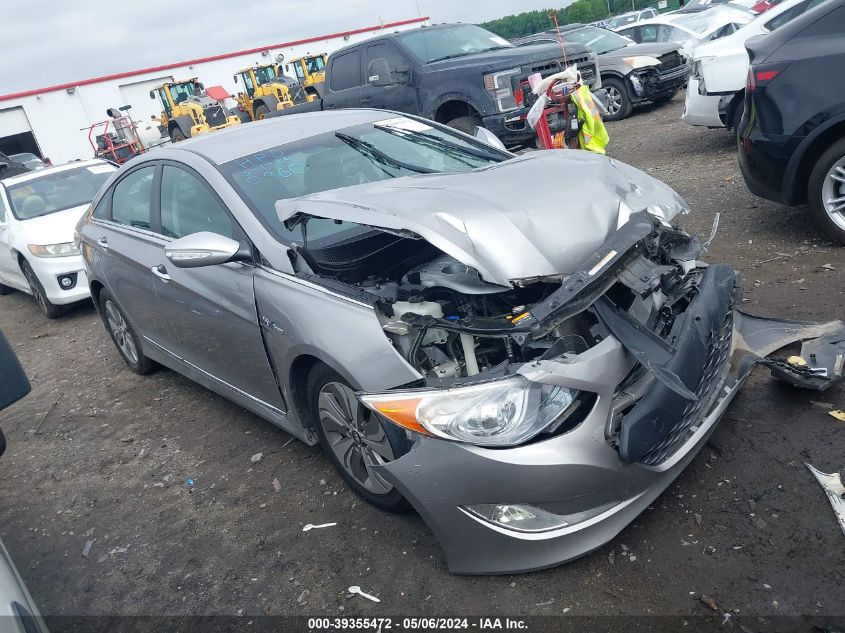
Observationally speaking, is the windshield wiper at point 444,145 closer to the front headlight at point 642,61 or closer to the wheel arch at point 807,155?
the wheel arch at point 807,155

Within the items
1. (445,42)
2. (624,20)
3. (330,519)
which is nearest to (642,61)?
(445,42)

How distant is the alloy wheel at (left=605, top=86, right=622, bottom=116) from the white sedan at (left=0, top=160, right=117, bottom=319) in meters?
8.33

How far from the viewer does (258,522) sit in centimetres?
341

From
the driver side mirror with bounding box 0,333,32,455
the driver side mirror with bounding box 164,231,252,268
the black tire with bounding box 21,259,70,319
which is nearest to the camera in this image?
the driver side mirror with bounding box 0,333,32,455

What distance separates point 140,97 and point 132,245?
130 feet

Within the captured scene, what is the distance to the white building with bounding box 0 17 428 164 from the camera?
36094 mm

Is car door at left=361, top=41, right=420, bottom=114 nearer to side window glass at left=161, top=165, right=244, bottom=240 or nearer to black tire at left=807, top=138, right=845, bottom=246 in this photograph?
black tire at left=807, top=138, right=845, bottom=246

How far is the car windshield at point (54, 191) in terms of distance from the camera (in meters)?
8.21

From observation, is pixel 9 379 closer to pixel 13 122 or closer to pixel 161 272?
pixel 161 272

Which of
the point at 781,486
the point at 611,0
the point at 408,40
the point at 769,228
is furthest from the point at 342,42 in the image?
the point at 781,486

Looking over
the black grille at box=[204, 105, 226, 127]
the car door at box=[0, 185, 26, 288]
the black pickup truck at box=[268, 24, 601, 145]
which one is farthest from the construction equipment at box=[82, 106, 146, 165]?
the car door at box=[0, 185, 26, 288]

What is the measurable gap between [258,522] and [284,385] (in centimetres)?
68

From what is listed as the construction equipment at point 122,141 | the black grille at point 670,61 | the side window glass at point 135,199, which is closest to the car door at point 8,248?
the side window glass at point 135,199

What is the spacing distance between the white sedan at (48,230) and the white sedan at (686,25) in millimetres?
11175
